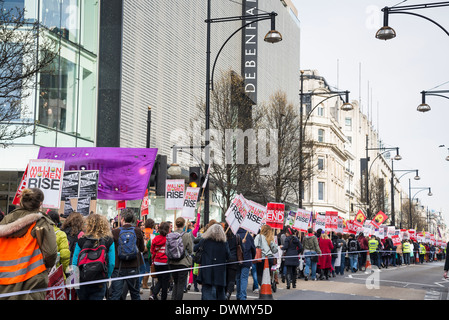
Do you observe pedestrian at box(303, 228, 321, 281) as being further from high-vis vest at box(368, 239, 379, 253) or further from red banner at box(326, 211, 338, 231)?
high-vis vest at box(368, 239, 379, 253)

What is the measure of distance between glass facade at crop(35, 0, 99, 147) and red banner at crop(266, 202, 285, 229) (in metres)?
9.91

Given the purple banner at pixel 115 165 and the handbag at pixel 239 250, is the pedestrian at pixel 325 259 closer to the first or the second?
the handbag at pixel 239 250

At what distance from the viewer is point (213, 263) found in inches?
449

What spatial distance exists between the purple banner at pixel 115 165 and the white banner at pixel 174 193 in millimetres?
2666

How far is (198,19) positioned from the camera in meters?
43.1

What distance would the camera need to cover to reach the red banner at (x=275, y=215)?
20.8m

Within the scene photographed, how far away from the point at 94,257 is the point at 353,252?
20.4 m

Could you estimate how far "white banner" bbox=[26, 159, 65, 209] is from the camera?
1213 cm

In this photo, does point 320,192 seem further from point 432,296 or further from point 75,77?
point 432,296

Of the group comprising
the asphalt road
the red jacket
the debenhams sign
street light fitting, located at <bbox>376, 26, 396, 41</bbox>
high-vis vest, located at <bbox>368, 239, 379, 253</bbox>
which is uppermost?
the debenhams sign

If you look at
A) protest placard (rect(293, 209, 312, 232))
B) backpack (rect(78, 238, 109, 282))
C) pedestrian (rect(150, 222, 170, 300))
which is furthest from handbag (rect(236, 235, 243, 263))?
protest placard (rect(293, 209, 312, 232))

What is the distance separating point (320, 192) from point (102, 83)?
5640cm

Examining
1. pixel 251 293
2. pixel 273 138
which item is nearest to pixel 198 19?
pixel 273 138

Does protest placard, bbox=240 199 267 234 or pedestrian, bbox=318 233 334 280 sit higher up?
protest placard, bbox=240 199 267 234
